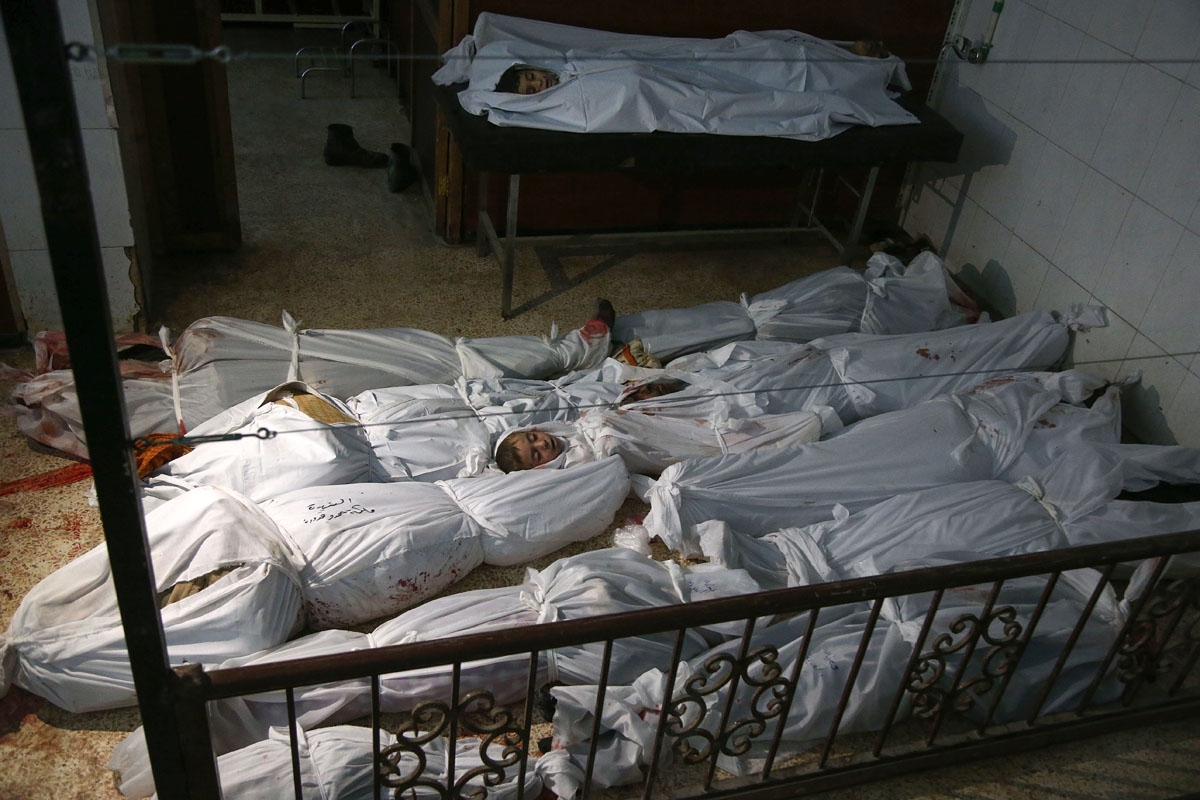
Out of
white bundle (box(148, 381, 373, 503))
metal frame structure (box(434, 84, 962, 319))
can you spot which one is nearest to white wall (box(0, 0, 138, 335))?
white bundle (box(148, 381, 373, 503))

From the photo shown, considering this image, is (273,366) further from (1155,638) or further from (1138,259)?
(1138,259)

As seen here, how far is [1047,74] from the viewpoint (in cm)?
445

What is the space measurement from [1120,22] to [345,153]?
3822 millimetres

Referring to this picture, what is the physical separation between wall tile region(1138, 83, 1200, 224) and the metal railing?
5.67 ft

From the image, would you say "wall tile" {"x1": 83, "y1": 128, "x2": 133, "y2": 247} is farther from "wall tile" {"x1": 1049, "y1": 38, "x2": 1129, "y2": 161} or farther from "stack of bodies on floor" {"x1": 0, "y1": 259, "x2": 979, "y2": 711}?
"wall tile" {"x1": 1049, "y1": 38, "x2": 1129, "y2": 161}

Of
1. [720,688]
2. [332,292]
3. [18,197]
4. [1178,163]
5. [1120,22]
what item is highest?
[1120,22]

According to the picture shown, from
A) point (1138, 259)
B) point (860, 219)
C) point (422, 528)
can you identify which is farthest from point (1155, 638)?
point (860, 219)

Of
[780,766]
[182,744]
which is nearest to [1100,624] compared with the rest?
[780,766]

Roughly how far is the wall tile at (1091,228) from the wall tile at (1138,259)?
0.04 meters

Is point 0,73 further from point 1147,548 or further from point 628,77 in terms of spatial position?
point 1147,548

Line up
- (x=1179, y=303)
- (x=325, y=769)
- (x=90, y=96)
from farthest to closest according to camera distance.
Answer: (x=1179, y=303) < (x=90, y=96) < (x=325, y=769)

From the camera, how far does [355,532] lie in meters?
2.75

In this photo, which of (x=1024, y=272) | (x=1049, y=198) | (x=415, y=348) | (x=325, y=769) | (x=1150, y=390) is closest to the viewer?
(x=325, y=769)

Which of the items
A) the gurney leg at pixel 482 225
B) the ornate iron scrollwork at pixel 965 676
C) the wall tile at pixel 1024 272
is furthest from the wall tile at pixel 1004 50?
the ornate iron scrollwork at pixel 965 676
